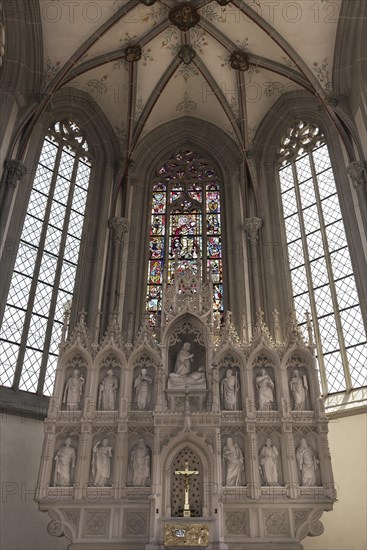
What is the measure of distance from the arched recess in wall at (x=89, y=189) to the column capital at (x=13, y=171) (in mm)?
433

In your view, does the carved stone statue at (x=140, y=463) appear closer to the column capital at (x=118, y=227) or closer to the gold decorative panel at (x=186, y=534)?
the gold decorative panel at (x=186, y=534)

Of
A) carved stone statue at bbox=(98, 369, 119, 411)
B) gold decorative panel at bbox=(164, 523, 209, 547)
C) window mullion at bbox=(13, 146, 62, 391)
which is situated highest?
window mullion at bbox=(13, 146, 62, 391)

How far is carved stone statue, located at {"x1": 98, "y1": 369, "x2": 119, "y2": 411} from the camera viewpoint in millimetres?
9695

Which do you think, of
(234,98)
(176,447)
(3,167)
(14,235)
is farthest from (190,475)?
(234,98)

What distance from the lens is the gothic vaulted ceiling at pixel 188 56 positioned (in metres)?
14.5

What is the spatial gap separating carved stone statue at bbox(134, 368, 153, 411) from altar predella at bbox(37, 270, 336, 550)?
0.06ft

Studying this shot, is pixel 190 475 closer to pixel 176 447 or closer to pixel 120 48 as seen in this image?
pixel 176 447

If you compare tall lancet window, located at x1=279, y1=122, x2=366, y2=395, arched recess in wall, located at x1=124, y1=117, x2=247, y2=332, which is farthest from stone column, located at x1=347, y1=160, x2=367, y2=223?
arched recess in wall, located at x1=124, y1=117, x2=247, y2=332

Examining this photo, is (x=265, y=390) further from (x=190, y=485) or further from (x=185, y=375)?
(x=190, y=485)

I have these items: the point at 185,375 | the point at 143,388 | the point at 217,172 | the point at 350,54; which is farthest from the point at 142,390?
the point at 350,54

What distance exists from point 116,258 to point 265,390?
256 inches

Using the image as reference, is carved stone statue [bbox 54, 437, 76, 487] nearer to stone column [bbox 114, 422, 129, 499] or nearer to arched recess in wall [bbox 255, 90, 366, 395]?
stone column [bbox 114, 422, 129, 499]

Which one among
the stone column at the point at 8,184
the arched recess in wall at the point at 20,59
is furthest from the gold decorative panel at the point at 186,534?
the arched recess in wall at the point at 20,59

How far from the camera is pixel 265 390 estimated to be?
9.75 m
